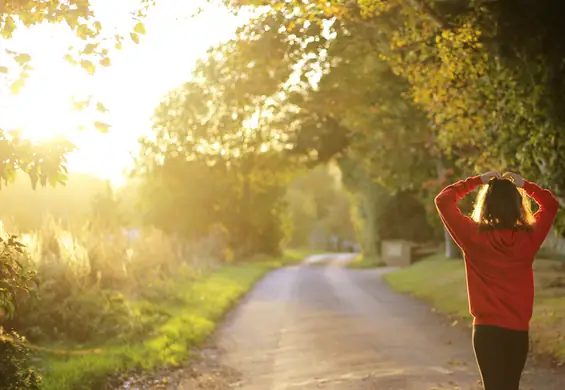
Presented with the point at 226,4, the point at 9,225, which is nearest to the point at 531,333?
the point at 226,4

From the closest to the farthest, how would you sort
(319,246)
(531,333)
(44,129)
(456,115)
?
1. (44,129)
2. (531,333)
3. (456,115)
4. (319,246)

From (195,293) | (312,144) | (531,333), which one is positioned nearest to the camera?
(531,333)

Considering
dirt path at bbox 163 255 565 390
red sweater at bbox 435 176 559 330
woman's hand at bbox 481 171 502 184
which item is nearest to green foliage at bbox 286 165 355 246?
dirt path at bbox 163 255 565 390

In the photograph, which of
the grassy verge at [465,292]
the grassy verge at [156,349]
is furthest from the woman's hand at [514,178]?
the grassy verge at [465,292]

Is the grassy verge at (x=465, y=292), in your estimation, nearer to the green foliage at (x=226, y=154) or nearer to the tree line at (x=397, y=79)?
the tree line at (x=397, y=79)

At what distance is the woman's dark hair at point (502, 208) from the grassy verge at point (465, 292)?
273 inches

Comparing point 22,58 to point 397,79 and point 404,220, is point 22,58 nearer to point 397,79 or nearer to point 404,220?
point 397,79

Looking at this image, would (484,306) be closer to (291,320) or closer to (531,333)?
(531,333)

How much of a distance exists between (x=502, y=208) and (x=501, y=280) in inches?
16.7

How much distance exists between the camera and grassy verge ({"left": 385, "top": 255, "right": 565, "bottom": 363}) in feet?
39.9

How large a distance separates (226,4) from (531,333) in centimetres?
764

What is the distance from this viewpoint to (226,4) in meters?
12.6

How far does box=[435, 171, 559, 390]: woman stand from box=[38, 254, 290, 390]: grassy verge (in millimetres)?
5054

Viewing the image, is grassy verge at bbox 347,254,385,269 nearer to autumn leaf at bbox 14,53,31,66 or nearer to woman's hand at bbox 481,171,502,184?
autumn leaf at bbox 14,53,31,66
